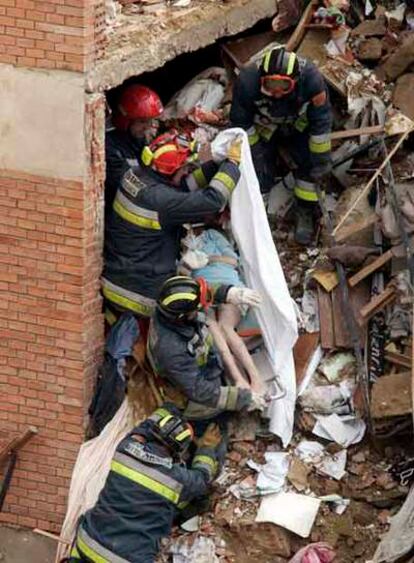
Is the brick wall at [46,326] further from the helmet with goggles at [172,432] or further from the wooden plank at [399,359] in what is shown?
the wooden plank at [399,359]

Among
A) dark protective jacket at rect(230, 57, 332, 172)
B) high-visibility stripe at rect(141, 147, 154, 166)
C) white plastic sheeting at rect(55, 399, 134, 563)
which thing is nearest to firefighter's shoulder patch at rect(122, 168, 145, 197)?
high-visibility stripe at rect(141, 147, 154, 166)

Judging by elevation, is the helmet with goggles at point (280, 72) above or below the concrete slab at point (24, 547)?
above

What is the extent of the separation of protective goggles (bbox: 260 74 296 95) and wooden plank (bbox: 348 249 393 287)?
1.45 m

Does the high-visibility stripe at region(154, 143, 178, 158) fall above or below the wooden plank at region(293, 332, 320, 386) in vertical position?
above

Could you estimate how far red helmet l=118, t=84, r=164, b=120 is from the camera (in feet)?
35.8

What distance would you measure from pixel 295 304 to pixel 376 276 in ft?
2.15

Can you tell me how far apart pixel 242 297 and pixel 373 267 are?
45.9 inches

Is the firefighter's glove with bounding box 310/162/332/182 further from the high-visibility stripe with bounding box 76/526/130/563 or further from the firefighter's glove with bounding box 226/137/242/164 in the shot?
the high-visibility stripe with bounding box 76/526/130/563

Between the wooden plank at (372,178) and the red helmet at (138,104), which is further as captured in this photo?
the wooden plank at (372,178)

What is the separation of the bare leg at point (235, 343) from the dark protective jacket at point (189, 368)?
224 millimetres

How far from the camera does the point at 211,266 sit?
10875 millimetres

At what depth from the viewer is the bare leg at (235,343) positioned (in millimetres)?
10703

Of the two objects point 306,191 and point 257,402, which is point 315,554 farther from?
point 306,191

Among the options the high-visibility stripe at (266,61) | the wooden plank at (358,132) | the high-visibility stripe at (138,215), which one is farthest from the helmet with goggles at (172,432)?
the wooden plank at (358,132)
